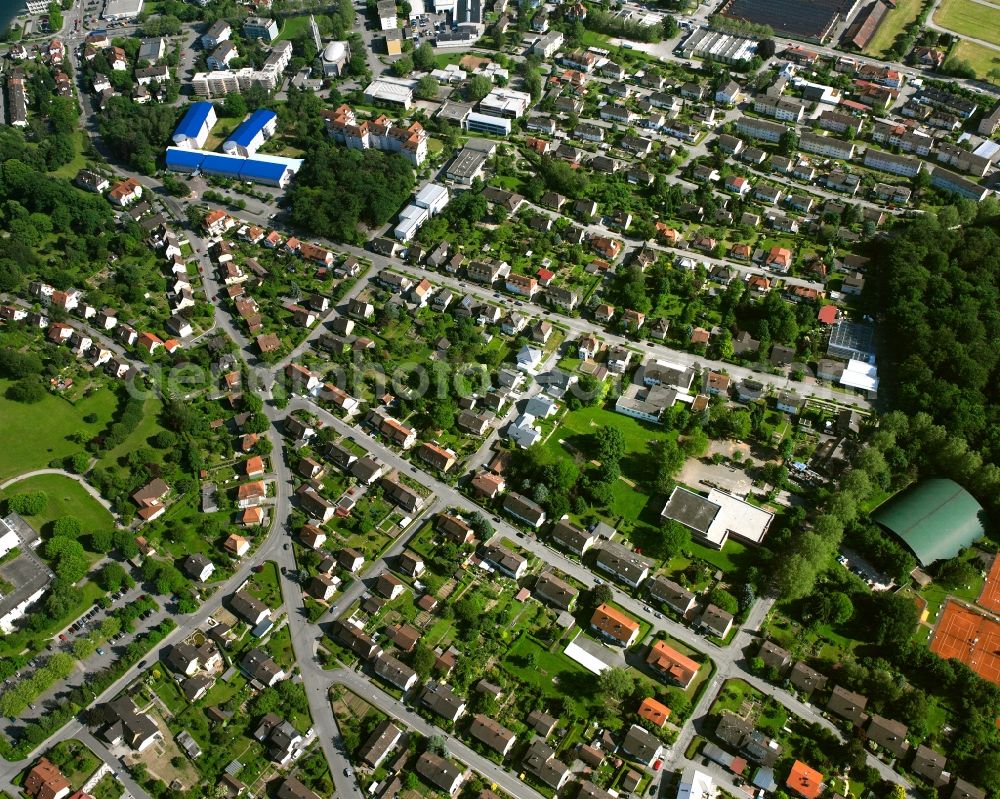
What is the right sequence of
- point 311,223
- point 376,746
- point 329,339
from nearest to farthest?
point 376,746 → point 329,339 → point 311,223

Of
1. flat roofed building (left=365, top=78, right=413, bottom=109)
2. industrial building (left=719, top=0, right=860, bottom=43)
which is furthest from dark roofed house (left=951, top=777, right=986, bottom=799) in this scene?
industrial building (left=719, top=0, right=860, bottom=43)

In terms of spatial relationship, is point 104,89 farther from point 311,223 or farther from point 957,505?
point 957,505

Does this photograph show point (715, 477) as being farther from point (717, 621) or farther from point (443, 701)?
point (443, 701)

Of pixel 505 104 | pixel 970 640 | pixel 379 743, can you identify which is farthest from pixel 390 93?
pixel 970 640

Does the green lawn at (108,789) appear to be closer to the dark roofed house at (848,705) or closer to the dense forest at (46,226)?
the dark roofed house at (848,705)

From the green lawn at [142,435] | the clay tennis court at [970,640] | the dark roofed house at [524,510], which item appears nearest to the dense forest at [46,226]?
the green lawn at [142,435]

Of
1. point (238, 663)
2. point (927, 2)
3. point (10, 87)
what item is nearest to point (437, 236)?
point (238, 663)
